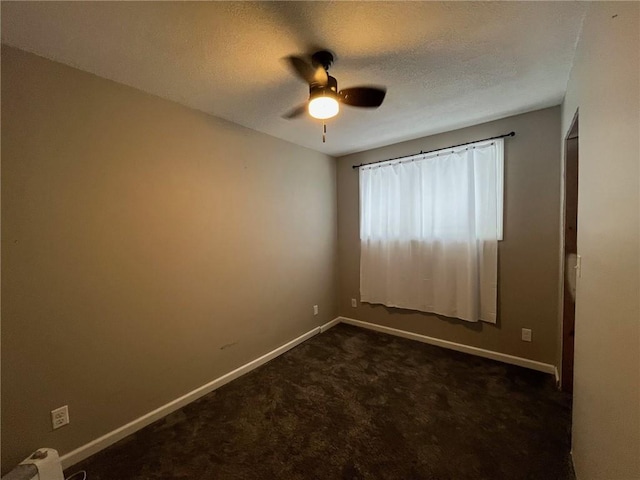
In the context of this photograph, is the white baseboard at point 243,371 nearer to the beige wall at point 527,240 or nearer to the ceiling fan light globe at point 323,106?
the beige wall at point 527,240

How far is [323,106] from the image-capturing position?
60.7 inches

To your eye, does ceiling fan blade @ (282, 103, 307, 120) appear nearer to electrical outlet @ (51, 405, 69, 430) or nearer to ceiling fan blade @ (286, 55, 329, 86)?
ceiling fan blade @ (286, 55, 329, 86)

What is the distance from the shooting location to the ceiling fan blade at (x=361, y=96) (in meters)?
1.69

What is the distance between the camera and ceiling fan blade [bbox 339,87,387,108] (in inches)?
66.4

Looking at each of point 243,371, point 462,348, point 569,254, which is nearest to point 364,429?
point 243,371

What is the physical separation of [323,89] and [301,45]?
0.83 feet

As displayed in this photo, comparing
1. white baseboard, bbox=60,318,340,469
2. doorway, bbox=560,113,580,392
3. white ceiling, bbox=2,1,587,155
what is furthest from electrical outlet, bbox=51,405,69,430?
doorway, bbox=560,113,580,392

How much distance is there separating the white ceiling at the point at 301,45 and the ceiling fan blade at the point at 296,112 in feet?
0.17

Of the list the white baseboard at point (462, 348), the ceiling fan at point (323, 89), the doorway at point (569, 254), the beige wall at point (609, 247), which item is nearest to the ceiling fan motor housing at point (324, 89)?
the ceiling fan at point (323, 89)

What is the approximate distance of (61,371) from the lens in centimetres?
158

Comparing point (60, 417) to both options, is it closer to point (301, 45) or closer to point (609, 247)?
point (301, 45)

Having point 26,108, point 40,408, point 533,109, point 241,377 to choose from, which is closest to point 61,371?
point 40,408

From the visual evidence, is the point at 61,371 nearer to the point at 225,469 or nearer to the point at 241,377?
the point at 225,469

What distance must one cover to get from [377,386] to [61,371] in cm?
224
